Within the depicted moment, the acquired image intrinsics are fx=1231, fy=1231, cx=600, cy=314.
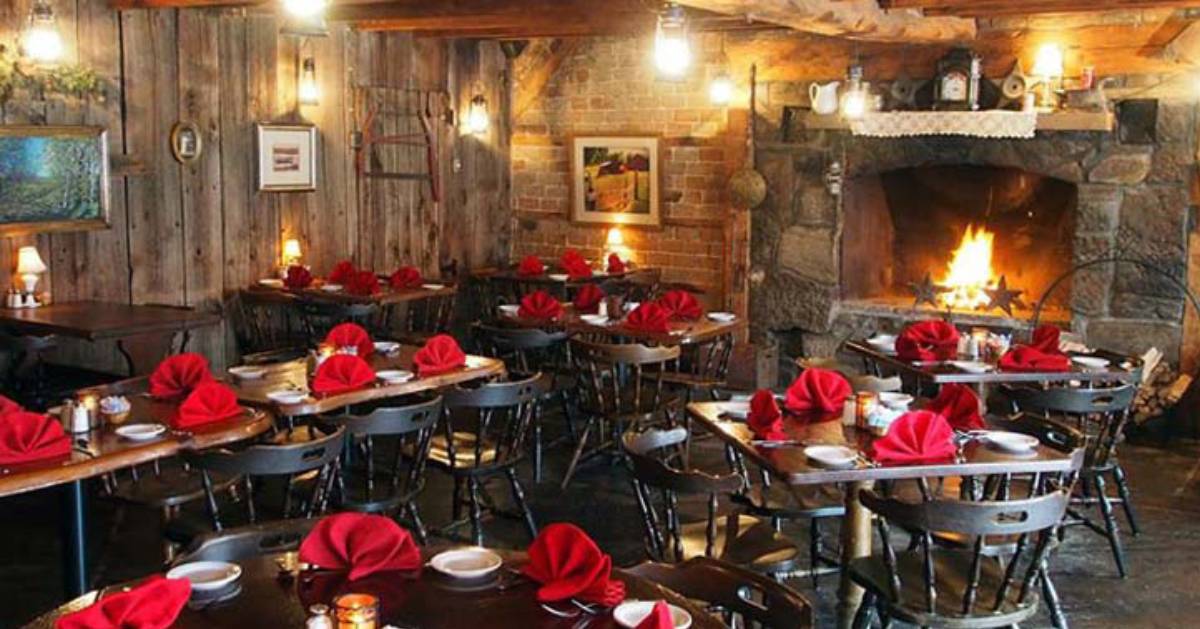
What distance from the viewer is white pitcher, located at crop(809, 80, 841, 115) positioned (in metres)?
7.87

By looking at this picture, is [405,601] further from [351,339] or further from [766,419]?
[351,339]

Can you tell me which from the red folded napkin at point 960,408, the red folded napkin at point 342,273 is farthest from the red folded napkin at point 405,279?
the red folded napkin at point 960,408

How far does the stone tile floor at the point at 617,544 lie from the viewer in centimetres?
445

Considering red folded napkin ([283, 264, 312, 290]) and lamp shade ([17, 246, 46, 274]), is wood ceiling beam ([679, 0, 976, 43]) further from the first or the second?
lamp shade ([17, 246, 46, 274])

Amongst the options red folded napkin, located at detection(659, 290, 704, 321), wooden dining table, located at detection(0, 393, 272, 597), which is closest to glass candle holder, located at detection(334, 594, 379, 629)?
wooden dining table, located at detection(0, 393, 272, 597)

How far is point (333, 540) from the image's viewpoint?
8.56 feet

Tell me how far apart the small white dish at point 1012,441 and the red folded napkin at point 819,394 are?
0.54m

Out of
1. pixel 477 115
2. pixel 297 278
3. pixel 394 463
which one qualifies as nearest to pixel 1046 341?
pixel 394 463

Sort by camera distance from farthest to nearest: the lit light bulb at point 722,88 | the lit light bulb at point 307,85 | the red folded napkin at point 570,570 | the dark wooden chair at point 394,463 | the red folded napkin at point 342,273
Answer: the lit light bulb at point 722,88, the lit light bulb at point 307,85, the red folded napkin at point 342,273, the dark wooden chair at point 394,463, the red folded napkin at point 570,570

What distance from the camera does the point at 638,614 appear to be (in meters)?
2.37

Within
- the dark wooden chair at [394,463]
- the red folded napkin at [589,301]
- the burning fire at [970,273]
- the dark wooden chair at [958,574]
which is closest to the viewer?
the dark wooden chair at [958,574]

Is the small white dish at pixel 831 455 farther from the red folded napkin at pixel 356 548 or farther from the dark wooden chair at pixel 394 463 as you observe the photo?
the red folded napkin at pixel 356 548

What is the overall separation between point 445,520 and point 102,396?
166 cm

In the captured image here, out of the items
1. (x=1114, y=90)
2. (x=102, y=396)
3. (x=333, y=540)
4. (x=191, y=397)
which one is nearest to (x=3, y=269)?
(x=102, y=396)
